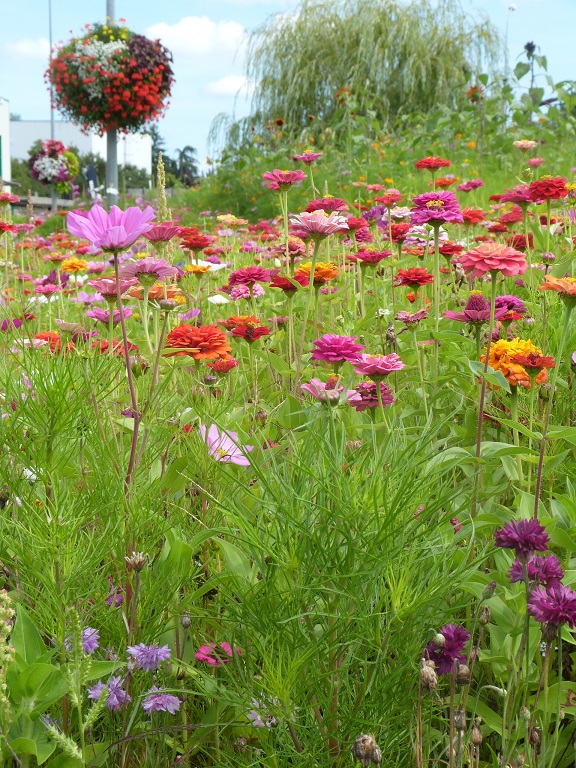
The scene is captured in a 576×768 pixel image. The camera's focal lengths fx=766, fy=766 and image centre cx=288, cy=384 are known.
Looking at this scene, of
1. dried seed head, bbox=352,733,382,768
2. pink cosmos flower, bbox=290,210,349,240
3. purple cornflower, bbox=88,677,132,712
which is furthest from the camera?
pink cosmos flower, bbox=290,210,349,240

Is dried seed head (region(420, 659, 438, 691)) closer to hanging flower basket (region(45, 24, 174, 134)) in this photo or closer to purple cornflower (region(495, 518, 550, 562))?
purple cornflower (region(495, 518, 550, 562))

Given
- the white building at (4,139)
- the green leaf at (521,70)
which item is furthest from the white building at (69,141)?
the green leaf at (521,70)

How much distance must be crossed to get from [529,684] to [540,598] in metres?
0.26

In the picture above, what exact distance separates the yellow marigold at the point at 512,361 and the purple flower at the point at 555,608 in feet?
1.51

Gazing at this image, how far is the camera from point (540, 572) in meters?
0.80

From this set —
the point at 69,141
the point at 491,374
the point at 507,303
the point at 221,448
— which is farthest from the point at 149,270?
the point at 69,141

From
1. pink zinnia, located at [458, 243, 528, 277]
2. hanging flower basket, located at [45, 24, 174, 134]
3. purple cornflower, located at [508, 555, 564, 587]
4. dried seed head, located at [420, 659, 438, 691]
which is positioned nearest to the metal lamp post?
hanging flower basket, located at [45, 24, 174, 134]

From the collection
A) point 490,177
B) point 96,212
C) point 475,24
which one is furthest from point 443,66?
point 96,212

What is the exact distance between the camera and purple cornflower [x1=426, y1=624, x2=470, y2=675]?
749mm

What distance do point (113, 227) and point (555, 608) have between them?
0.69 meters

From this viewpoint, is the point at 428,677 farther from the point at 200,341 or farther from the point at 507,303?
the point at 507,303

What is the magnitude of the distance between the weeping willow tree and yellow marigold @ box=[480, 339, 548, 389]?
35.2 ft

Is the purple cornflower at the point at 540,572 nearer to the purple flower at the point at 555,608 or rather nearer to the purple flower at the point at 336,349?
the purple flower at the point at 555,608

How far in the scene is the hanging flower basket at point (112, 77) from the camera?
10.2m
